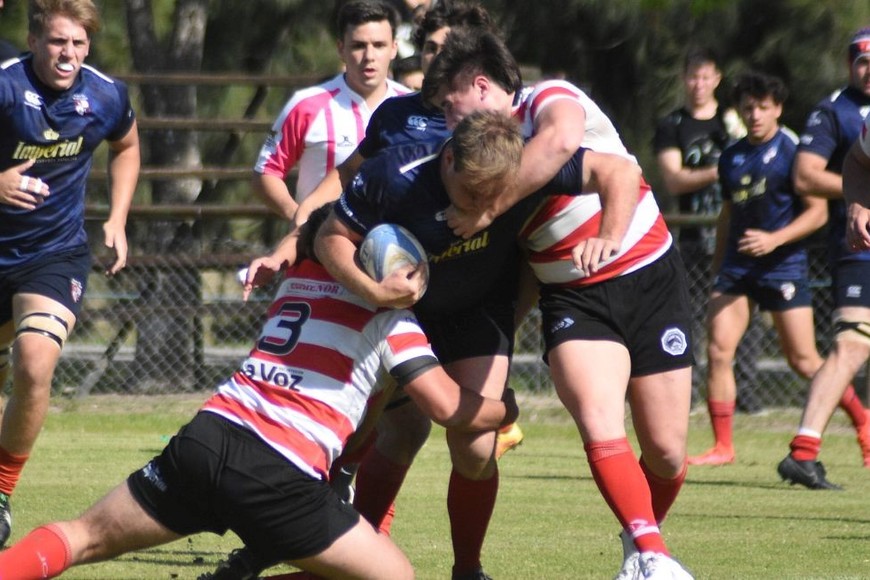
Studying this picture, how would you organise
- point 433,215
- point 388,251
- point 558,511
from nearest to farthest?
Answer: point 388,251 → point 433,215 → point 558,511

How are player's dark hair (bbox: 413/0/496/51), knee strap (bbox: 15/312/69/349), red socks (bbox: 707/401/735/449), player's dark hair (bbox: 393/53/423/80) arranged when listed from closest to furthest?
1. player's dark hair (bbox: 413/0/496/51)
2. knee strap (bbox: 15/312/69/349)
3. player's dark hair (bbox: 393/53/423/80)
4. red socks (bbox: 707/401/735/449)

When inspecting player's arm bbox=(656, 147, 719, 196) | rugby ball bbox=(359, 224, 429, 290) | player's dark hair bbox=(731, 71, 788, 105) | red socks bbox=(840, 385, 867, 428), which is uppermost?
rugby ball bbox=(359, 224, 429, 290)

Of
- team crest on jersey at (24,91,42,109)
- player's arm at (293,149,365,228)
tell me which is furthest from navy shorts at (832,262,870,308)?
team crest on jersey at (24,91,42,109)

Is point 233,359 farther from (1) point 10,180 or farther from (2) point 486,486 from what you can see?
(2) point 486,486

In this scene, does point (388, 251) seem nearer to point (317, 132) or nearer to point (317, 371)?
point (317, 371)

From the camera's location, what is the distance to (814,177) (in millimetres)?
8031

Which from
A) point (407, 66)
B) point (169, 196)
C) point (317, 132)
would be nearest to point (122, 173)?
point (317, 132)

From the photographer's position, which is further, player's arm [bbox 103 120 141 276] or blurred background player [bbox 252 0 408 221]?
player's arm [bbox 103 120 141 276]

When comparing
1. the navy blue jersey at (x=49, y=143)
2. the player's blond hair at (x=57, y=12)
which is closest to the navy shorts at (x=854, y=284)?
the navy blue jersey at (x=49, y=143)

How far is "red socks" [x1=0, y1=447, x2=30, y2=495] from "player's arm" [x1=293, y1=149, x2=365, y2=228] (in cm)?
153

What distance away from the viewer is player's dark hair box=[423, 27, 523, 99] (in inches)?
185

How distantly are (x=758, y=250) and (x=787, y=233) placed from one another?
237 mm

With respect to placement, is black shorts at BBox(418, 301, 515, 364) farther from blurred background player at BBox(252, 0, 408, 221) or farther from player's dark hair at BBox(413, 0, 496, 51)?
blurred background player at BBox(252, 0, 408, 221)

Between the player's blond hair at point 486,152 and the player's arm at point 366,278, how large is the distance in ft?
0.99
